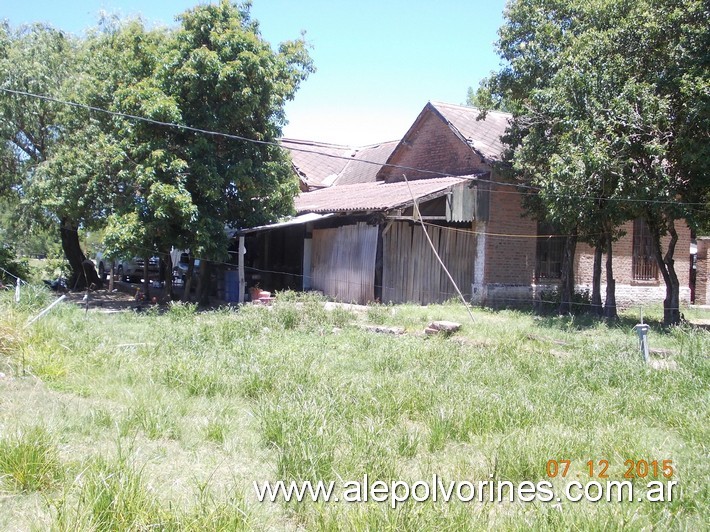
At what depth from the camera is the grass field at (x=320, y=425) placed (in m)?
3.73

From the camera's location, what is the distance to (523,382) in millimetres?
7203

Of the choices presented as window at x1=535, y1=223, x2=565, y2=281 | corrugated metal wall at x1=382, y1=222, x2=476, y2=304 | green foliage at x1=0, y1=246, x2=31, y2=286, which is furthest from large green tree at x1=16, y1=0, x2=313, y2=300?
window at x1=535, y1=223, x2=565, y2=281

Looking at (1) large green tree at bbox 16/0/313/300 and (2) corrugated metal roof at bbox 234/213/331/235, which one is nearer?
(1) large green tree at bbox 16/0/313/300

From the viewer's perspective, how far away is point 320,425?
5094 millimetres

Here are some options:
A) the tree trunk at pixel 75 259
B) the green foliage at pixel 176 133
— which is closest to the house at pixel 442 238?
the green foliage at pixel 176 133

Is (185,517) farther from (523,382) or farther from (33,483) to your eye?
(523,382)

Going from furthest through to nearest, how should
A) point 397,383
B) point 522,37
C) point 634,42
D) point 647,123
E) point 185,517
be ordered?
point 522,37 < point 634,42 < point 647,123 < point 397,383 < point 185,517

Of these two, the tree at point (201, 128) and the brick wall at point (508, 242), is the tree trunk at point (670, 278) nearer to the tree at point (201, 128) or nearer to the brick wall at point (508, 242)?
the brick wall at point (508, 242)

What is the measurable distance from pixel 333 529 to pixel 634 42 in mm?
13329

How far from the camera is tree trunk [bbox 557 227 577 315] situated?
16250mm

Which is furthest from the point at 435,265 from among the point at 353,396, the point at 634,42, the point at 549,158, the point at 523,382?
the point at 353,396

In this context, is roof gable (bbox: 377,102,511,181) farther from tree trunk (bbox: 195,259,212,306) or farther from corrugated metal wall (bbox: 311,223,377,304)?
tree trunk (bbox: 195,259,212,306)

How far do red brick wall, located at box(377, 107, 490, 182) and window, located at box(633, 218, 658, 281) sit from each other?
22.0ft

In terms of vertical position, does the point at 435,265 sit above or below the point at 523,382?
above
